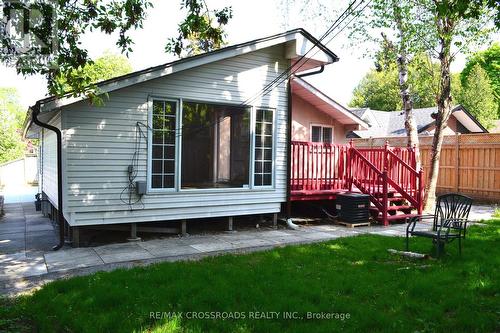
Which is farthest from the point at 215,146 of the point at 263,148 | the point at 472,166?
the point at 472,166

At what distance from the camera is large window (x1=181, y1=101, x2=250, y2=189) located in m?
9.57

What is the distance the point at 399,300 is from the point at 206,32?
15.6 feet

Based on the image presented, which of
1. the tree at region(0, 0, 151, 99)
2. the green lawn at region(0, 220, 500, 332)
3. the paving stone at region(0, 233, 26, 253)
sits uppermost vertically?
the tree at region(0, 0, 151, 99)

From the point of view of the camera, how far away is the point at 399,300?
4.41 m

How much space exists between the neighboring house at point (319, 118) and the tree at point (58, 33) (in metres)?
5.55

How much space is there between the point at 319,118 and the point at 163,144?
5.69 metres

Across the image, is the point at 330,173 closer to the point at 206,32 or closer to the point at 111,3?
the point at 206,32

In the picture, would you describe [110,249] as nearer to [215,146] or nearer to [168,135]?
[168,135]

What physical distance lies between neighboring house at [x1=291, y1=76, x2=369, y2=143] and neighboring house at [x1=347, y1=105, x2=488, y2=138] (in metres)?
10.9

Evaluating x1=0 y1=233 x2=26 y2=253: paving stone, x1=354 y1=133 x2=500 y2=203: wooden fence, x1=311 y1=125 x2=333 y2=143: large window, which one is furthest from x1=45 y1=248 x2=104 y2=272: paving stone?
x1=354 y1=133 x2=500 y2=203: wooden fence

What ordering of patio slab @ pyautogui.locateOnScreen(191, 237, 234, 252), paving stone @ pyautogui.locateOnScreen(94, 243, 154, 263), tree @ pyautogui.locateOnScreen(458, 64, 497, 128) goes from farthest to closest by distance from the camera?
1. tree @ pyautogui.locateOnScreen(458, 64, 497, 128)
2. patio slab @ pyautogui.locateOnScreen(191, 237, 234, 252)
3. paving stone @ pyautogui.locateOnScreen(94, 243, 154, 263)

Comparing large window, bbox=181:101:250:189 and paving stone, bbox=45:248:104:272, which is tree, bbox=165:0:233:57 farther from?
paving stone, bbox=45:248:104:272

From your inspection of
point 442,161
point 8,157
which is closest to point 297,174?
point 442,161

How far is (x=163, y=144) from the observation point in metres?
7.96
